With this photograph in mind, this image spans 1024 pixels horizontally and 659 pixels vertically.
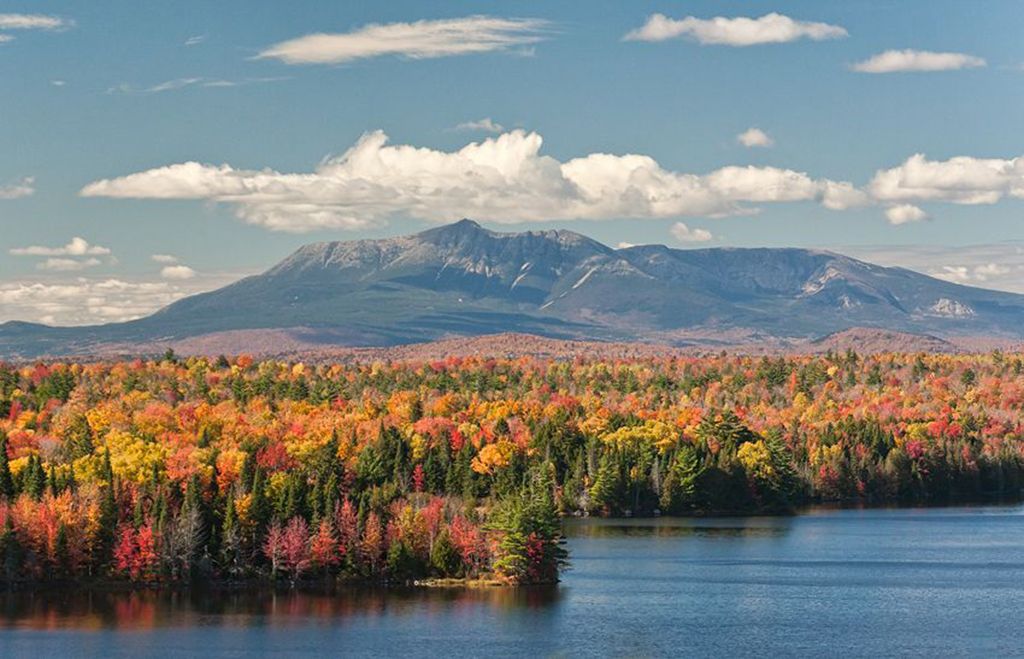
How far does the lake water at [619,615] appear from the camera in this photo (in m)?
111

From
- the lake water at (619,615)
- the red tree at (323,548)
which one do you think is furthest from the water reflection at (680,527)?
the red tree at (323,548)

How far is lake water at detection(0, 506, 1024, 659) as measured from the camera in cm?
11094

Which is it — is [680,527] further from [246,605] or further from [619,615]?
[246,605]

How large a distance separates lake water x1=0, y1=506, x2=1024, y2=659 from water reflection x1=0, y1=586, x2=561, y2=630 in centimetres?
20

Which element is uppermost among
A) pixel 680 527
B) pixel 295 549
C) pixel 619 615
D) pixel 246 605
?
pixel 295 549

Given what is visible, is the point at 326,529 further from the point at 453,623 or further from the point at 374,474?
the point at 374,474

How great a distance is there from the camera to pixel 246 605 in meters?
124

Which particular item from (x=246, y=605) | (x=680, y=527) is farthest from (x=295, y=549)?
(x=680, y=527)

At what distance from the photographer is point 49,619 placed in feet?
389

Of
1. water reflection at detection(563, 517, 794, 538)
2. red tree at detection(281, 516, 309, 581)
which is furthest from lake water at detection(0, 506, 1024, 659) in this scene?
water reflection at detection(563, 517, 794, 538)

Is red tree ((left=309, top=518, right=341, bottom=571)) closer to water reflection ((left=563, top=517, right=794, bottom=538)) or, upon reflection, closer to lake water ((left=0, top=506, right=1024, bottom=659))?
lake water ((left=0, top=506, right=1024, bottom=659))

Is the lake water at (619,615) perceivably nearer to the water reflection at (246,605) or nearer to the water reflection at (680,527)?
the water reflection at (246,605)

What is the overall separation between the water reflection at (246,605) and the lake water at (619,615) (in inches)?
7.9

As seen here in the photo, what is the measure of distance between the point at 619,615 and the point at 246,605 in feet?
84.7
